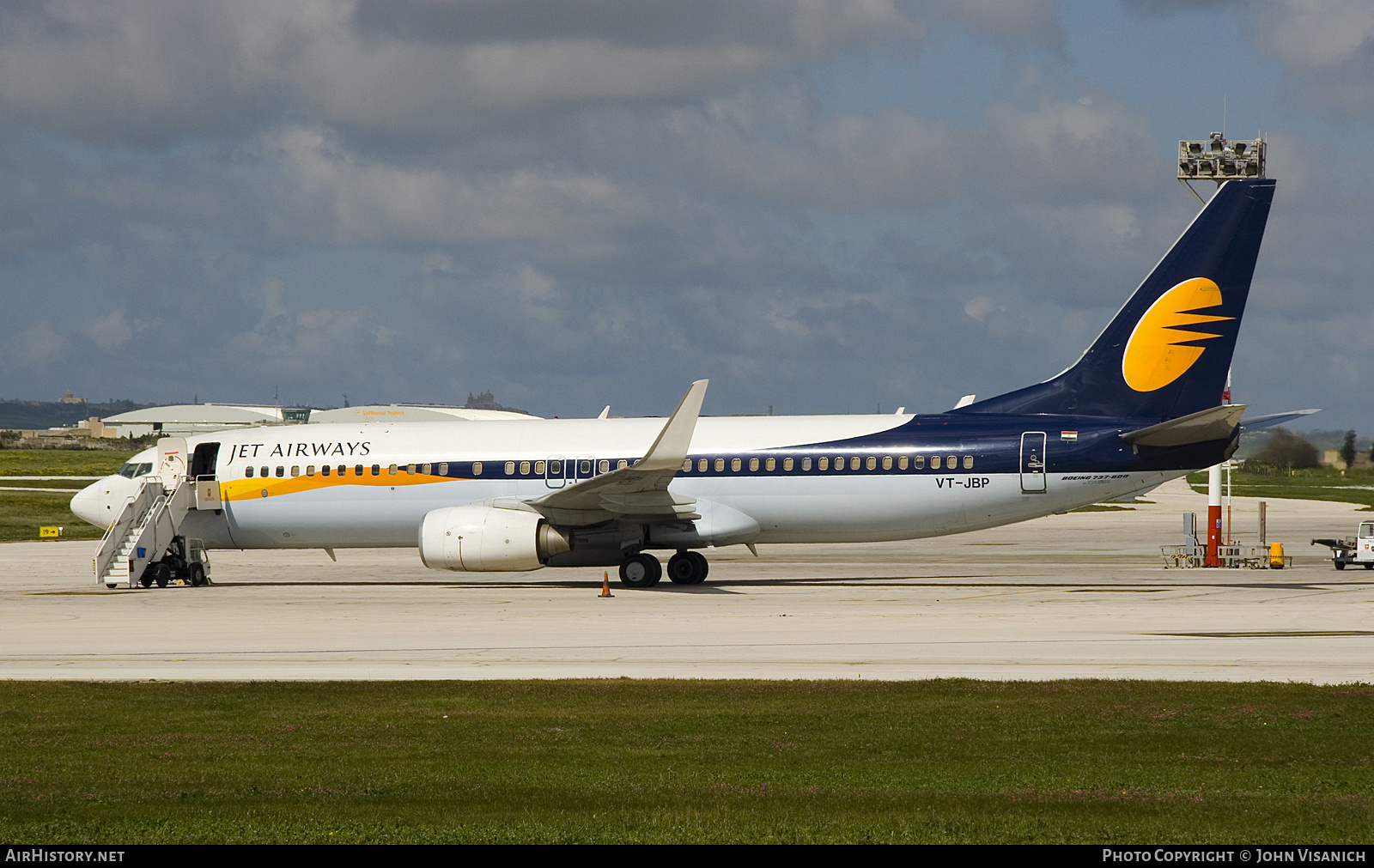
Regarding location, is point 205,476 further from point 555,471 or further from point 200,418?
point 200,418

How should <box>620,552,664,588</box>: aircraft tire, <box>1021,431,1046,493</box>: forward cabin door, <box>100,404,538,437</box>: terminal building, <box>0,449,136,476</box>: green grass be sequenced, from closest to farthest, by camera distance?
1. <box>1021,431,1046,493</box>: forward cabin door
2. <box>620,552,664,588</box>: aircraft tire
3. <box>0,449,136,476</box>: green grass
4. <box>100,404,538,437</box>: terminal building

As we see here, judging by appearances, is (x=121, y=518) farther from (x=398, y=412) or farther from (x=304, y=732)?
(x=398, y=412)

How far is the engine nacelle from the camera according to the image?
25.8 m

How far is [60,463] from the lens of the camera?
104 m

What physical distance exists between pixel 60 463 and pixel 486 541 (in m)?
90.5

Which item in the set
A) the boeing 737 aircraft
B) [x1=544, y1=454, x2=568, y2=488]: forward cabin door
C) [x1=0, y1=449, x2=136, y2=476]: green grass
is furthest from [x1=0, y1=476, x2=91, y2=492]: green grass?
[x1=544, y1=454, x2=568, y2=488]: forward cabin door

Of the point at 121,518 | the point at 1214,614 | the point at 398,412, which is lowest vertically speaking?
the point at 1214,614

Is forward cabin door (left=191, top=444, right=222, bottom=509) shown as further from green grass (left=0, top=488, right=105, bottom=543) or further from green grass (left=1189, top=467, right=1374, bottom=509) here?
green grass (left=1189, top=467, right=1374, bottom=509)

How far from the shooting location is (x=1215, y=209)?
88.2 ft

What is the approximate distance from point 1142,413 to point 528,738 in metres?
19.4

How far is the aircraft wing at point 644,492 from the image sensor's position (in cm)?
2536

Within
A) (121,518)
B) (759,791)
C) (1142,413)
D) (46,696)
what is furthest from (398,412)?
(759,791)

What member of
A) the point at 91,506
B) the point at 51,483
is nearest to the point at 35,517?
the point at 51,483

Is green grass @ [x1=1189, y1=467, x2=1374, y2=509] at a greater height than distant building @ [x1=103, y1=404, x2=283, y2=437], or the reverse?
distant building @ [x1=103, y1=404, x2=283, y2=437]
